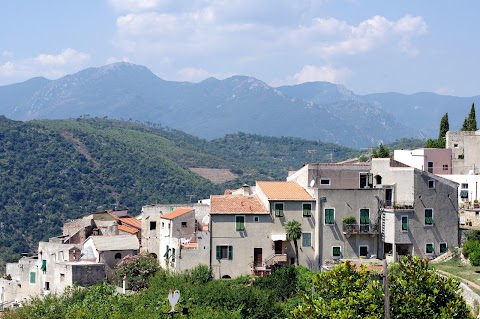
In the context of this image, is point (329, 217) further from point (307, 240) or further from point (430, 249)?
point (430, 249)

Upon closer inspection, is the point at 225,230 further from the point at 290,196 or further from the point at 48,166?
the point at 48,166

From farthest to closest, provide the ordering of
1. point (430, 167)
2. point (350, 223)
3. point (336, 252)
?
point (430, 167) → point (336, 252) → point (350, 223)

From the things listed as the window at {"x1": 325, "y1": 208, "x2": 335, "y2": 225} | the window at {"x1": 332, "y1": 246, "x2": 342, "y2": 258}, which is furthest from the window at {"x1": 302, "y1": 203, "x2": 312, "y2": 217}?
the window at {"x1": 332, "y1": 246, "x2": 342, "y2": 258}

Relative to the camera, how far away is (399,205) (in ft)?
152

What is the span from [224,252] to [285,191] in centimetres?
507

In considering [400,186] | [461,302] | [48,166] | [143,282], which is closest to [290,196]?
[400,186]

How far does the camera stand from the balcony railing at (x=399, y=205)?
151 feet

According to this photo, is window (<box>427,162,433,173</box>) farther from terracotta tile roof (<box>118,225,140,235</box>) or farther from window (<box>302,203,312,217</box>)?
terracotta tile roof (<box>118,225,140,235</box>)

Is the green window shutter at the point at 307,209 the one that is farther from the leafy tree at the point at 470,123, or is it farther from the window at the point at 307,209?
the leafy tree at the point at 470,123

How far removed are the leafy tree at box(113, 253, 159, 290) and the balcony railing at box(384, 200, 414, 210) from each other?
14.1 m

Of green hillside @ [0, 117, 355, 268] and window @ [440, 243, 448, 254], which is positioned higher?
green hillside @ [0, 117, 355, 268]

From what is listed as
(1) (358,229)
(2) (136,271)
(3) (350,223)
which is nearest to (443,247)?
(1) (358,229)

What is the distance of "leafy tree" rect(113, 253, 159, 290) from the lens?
4778 cm

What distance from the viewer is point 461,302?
27.2 metres
